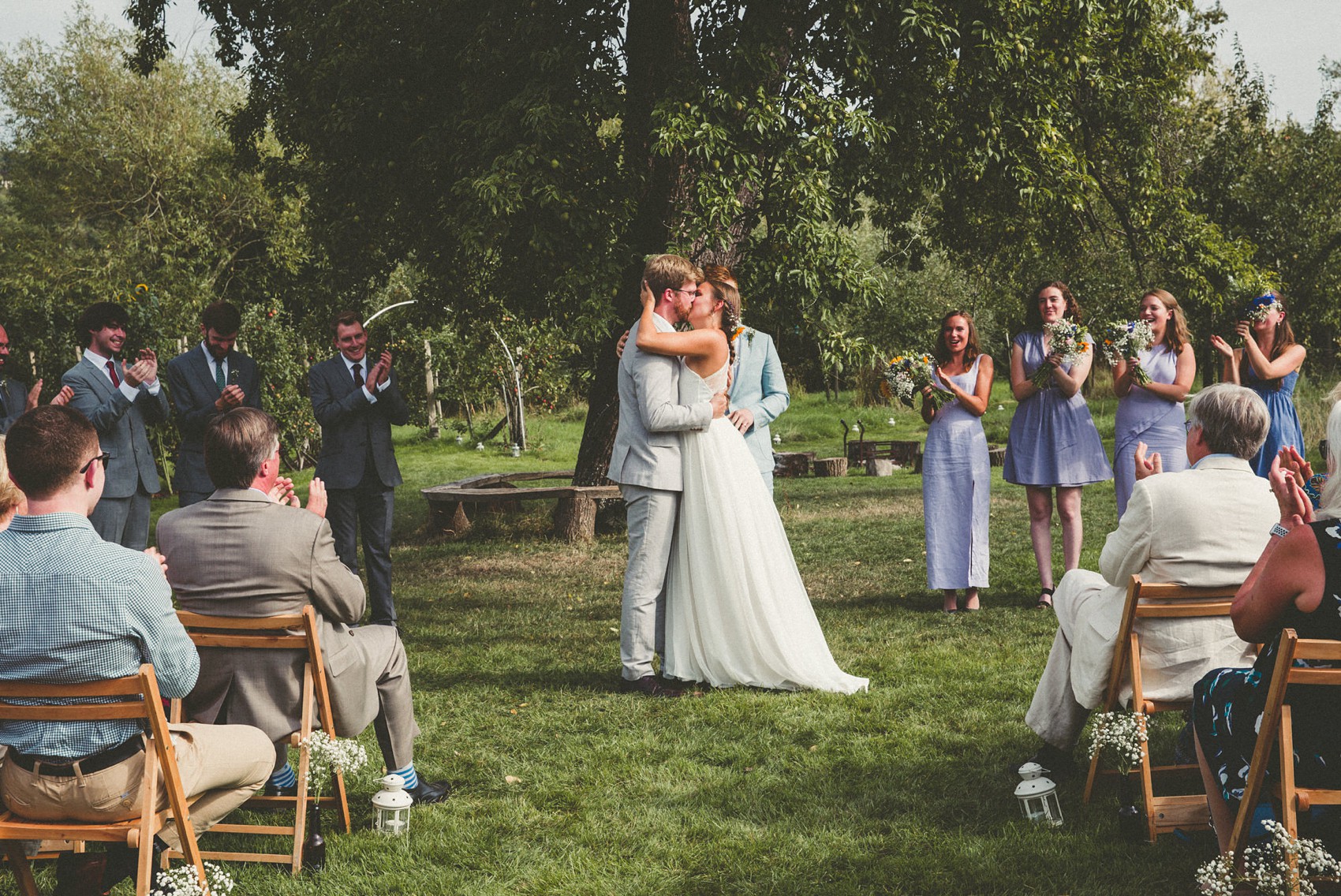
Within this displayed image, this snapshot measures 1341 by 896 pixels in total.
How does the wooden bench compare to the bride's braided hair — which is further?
the wooden bench

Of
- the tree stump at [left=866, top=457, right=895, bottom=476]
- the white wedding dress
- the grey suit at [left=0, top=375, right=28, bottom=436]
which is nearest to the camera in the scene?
the white wedding dress

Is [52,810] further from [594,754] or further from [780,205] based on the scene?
[780,205]

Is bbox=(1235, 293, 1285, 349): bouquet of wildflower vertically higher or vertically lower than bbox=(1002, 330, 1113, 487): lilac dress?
higher

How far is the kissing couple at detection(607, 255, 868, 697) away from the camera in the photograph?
19.6ft

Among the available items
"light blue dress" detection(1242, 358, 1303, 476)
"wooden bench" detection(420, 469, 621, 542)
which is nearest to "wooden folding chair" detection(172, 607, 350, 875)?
"light blue dress" detection(1242, 358, 1303, 476)

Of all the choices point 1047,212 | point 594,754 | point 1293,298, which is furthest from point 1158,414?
point 1293,298

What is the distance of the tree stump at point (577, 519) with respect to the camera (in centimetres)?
1241

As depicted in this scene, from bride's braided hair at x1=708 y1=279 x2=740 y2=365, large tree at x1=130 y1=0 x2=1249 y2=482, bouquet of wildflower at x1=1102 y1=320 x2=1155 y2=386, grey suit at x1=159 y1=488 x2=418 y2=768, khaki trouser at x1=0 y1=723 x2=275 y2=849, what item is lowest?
khaki trouser at x1=0 y1=723 x2=275 y2=849

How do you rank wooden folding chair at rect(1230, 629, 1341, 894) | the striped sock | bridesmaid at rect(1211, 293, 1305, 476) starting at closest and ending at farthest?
wooden folding chair at rect(1230, 629, 1341, 894) < the striped sock < bridesmaid at rect(1211, 293, 1305, 476)

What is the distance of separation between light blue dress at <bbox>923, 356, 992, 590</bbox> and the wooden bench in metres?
4.77

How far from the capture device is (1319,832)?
10.3 feet

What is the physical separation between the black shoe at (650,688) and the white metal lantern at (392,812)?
2006mm

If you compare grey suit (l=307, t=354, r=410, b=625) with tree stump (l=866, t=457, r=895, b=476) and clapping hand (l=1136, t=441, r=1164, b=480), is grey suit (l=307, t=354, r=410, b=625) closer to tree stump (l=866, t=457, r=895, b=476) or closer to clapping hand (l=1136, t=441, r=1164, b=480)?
clapping hand (l=1136, t=441, r=1164, b=480)

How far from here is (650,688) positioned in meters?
6.04
